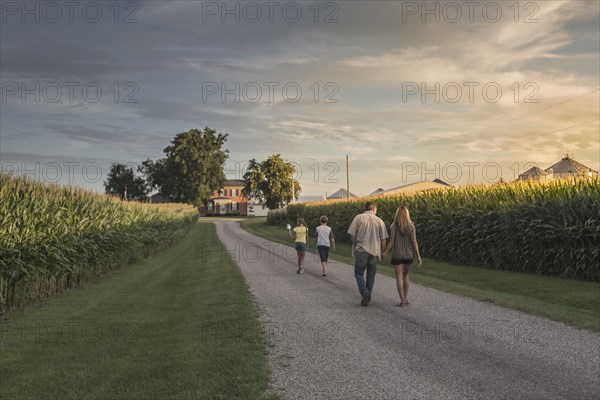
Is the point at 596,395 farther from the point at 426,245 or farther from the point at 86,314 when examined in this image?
the point at 426,245

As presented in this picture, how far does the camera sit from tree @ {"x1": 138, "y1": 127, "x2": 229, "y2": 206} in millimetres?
104062

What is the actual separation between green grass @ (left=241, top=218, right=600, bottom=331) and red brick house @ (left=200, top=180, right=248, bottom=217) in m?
117

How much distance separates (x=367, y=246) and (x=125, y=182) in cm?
13202

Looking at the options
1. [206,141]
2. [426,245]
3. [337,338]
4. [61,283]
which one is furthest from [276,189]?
[337,338]

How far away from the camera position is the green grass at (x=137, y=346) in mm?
6385

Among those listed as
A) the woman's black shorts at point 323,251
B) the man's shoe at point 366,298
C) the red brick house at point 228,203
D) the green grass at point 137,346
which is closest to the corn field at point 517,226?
the woman's black shorts at point 323,251

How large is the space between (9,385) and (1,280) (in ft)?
16.7

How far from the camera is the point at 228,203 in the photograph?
5413 inches

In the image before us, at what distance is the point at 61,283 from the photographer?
49.7 feet

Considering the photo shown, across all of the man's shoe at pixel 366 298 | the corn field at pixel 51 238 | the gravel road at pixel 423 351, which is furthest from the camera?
the corn field at pixel 51 238

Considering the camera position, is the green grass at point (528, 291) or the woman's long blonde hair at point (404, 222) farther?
the woman's long blonde hair at point (404, 222)

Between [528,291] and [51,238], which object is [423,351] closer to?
[528,291]

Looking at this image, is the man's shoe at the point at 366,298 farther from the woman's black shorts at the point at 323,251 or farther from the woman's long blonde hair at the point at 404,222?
the woman's black shorts at the point at 323,251

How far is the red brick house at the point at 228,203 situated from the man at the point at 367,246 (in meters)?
123
